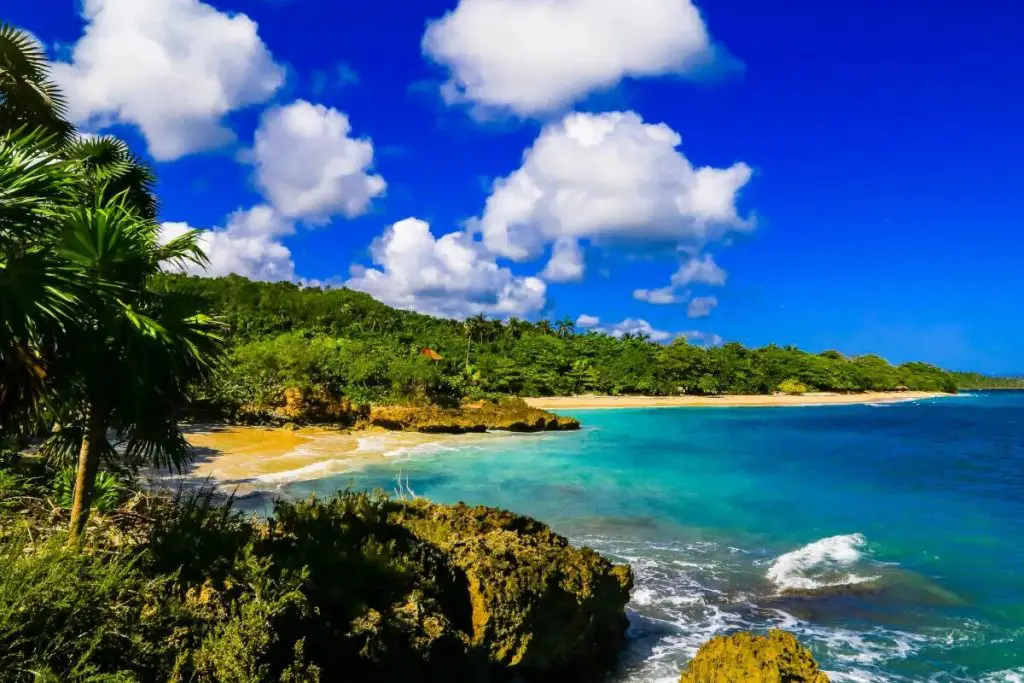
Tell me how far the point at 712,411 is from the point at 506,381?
75.6 feet

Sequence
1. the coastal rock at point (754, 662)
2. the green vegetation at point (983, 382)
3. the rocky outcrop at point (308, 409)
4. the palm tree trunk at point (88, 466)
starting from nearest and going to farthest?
the palm tree trunk at point (88, 466), the coastal rock at point (754, 662), the rocky outcrop at point (308, 409), the green vegetation at point (983, 382)

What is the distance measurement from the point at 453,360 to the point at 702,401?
33.9 m

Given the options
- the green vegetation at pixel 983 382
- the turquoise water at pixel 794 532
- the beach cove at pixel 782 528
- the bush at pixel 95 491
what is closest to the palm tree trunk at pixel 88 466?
the bush at pixel 95 491

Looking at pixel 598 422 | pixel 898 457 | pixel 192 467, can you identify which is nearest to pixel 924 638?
pixel 192 467

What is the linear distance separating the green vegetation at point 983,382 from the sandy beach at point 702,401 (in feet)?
215

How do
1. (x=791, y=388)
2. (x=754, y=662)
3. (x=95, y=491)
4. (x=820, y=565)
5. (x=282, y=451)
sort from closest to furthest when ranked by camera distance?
(x=754, y=662) < (x=95, y=491) < (x=820, y=565) < (x=282, y=451) < (x=791, y=388)

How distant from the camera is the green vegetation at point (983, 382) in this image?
512 ft

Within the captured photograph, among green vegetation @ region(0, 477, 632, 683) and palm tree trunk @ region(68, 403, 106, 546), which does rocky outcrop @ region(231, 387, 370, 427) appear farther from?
palm tree trunk @ region(68, 403, 106, 546)

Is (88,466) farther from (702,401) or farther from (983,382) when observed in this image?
(983,382)

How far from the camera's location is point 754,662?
5.97 m

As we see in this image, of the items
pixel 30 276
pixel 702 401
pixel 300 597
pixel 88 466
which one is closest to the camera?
pixel 30 276

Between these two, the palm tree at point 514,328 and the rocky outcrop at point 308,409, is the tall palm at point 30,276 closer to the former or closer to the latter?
the rocky outcrop at point 308,409

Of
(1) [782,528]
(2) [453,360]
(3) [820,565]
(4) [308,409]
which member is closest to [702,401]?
(2) [453,360]

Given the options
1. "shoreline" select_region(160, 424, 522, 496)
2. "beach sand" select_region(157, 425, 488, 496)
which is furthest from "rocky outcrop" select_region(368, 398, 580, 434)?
"beach sand" select_region(157, 425, 488, 496)
